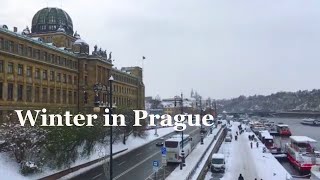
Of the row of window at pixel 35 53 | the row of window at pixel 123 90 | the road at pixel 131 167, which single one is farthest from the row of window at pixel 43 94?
the row of window at pixel 123 90

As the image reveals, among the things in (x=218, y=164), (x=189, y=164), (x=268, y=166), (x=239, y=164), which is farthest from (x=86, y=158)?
(x=268, y=166)

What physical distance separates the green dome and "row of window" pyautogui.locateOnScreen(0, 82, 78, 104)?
65.0ft

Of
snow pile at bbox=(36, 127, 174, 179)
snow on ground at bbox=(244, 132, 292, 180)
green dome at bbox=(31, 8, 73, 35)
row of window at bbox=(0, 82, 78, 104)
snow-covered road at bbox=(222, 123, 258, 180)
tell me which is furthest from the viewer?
green dome at bbox=(31, 8, 73, 35)

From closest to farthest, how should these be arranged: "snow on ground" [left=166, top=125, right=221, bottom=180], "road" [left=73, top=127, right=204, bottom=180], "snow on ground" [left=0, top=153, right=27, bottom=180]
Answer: "snow on ground" [left=0, top=153, right=27, bottom=180] < "snow on ground" [left=166, top=125, right=221, bottom=180] < "road" [left=73, top=127, right=204, bottom=180]

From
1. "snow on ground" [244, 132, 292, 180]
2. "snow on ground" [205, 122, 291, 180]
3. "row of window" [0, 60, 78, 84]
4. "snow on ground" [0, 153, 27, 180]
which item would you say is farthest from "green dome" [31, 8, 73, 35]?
"snow on ground" [0, 153, 27, 180]

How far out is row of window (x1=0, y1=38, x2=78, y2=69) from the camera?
5412cm

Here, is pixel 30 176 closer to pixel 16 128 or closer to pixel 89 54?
pixel 16 128

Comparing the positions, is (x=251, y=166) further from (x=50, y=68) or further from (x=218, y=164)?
(x=50, y=68)

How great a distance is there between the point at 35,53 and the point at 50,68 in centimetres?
571

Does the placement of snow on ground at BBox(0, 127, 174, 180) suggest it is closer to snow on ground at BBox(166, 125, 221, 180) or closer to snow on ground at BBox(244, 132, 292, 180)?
snow on ground at BBox(166, 125, 221, 180)

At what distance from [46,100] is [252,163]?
33847 mm

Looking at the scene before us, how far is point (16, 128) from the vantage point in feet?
128

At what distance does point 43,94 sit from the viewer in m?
65.2

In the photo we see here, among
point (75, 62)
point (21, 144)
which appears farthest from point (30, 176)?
point (75, 62)
